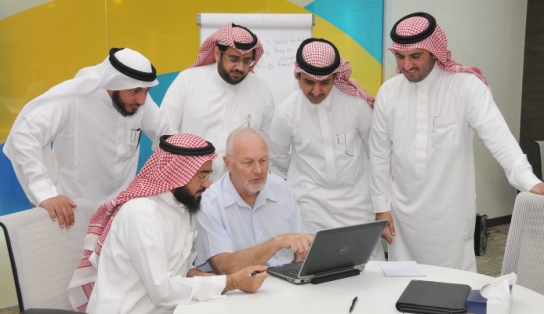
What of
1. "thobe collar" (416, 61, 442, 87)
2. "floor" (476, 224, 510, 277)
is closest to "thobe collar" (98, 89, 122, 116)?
"thobe collar" (416, 61, 442, 87)

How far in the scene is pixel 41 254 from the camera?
2.08 m

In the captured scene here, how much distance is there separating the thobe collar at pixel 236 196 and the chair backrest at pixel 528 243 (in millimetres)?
1136

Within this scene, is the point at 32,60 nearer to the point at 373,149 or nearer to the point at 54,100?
the point at 54,100

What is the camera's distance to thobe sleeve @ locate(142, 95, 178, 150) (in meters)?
3.20

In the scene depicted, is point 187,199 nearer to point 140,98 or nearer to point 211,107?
point 140,98

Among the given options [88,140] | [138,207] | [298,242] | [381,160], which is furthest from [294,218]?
[88,140]

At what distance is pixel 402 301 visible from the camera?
1.81 metres

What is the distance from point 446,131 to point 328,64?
78cm

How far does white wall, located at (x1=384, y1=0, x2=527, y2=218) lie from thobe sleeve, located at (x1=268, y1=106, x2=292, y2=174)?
3.33m

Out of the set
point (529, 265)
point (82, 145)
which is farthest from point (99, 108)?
point (529, 265)

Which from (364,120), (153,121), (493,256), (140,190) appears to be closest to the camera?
(140,190)

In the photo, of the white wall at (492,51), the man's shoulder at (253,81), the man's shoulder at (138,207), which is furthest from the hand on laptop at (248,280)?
the white wall at (492,51)

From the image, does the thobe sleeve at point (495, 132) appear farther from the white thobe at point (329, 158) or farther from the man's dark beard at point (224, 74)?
the man's dark beard at point (224, 74)

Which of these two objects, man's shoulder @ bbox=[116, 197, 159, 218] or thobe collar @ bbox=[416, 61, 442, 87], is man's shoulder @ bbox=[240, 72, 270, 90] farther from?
man's shoulder @ bbox=[116, 197, 159, 218]
